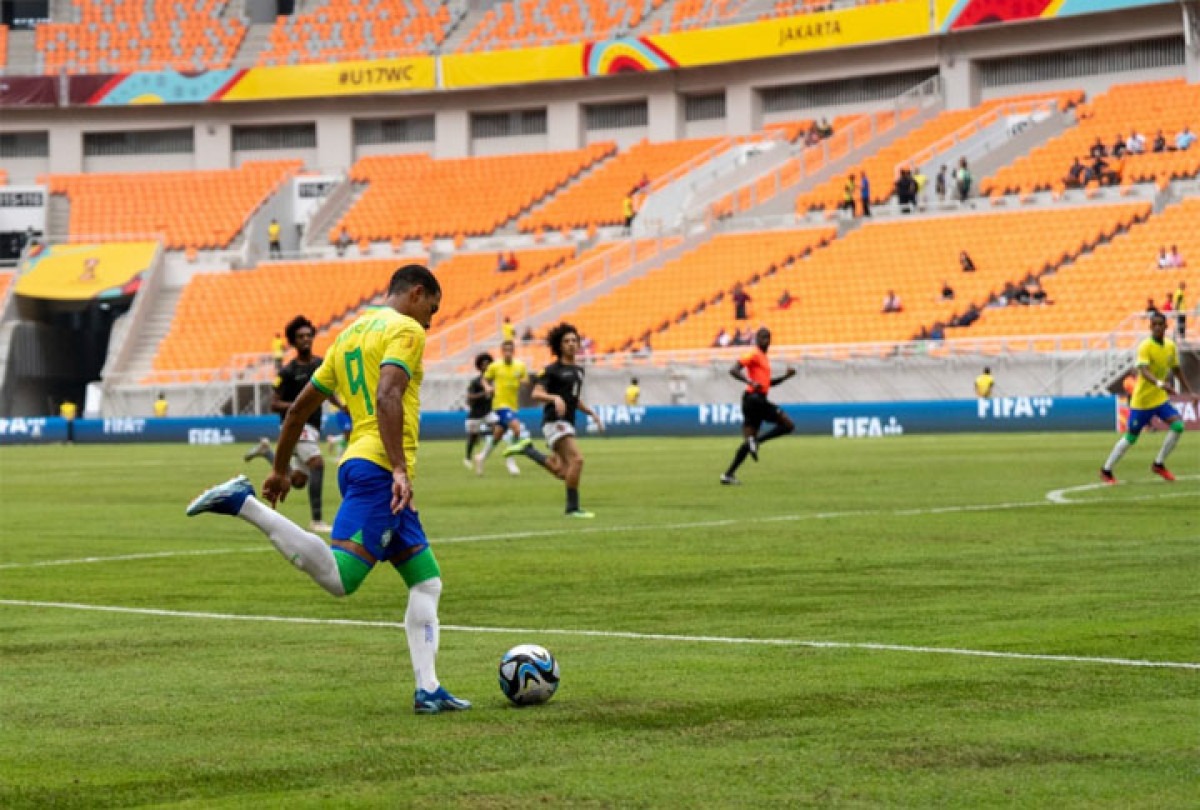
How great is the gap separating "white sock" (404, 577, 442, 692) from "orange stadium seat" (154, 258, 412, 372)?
5926 centimetres

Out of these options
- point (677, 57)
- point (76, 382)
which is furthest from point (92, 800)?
point (76, 382)

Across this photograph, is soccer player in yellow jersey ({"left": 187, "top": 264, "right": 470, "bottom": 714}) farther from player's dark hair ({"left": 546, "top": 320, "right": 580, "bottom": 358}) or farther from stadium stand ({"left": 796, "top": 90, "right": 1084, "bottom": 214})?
stadium stand ({"left": 796, "top": 90, "right": 1084, "bottom": 214})

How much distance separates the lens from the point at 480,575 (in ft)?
54.8

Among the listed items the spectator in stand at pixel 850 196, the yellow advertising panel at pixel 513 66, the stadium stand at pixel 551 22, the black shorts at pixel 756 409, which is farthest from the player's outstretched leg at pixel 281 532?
the yellow advertising panel at pixel 513 66

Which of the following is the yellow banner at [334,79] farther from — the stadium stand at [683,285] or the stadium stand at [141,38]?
the stadium stand at [683,285]

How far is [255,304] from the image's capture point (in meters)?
73.9

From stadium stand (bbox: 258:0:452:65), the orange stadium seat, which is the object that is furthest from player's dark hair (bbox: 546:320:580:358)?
stadium stand (bbox: 258:0:452:65)

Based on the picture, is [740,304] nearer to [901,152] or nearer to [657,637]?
[901,152]

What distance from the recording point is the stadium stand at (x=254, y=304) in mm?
71000

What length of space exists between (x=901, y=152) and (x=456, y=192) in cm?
1864

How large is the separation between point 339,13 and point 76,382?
18.7 m

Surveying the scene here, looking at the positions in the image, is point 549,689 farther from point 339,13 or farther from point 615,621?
point 339,13

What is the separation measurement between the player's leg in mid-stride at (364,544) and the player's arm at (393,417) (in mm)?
102

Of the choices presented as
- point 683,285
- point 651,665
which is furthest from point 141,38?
point 651,665
